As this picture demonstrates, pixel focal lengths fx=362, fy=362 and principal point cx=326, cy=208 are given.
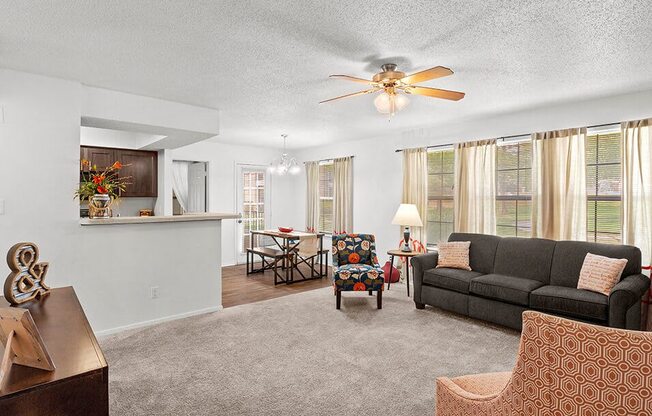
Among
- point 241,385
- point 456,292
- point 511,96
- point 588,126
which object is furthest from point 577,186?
point 241,385

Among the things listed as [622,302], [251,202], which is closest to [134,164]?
[251,202]

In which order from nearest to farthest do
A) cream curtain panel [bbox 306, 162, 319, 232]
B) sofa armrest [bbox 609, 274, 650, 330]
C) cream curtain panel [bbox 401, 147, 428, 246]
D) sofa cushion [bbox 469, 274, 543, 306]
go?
1. sofa armrest [bbox 609, 274, 650, 330]
2. sofa cushion [bbox 469, 274, 543, 306]
3. cream curtain panel [bbox 401, 147, 428, 246]
4. cream curtain panel [bbox 306, 162, 319, 232]

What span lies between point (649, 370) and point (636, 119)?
149 inches

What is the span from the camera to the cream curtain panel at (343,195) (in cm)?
692

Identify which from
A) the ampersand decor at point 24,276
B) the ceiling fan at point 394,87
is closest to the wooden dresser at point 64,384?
the ampersand decor at point 24,276

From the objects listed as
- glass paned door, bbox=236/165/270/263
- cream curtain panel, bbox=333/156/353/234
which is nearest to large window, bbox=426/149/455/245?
cream curtain panel, bbox=333/156/353/234

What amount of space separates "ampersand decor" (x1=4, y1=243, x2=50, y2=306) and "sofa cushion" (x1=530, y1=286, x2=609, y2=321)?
3.85 metres

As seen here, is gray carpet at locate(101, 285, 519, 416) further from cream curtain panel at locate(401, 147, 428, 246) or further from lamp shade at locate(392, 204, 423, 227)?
cream curtain panel at locate(401, 147, 428, 246)

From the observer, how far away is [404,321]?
3994 millimetres

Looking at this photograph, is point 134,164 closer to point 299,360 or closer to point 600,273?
point 299,360

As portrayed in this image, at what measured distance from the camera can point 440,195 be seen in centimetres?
557

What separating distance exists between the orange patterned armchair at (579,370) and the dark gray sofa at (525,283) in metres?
2.50

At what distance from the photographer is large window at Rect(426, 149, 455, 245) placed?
215 inches

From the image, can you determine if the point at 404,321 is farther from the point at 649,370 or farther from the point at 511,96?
the point at 649,370
